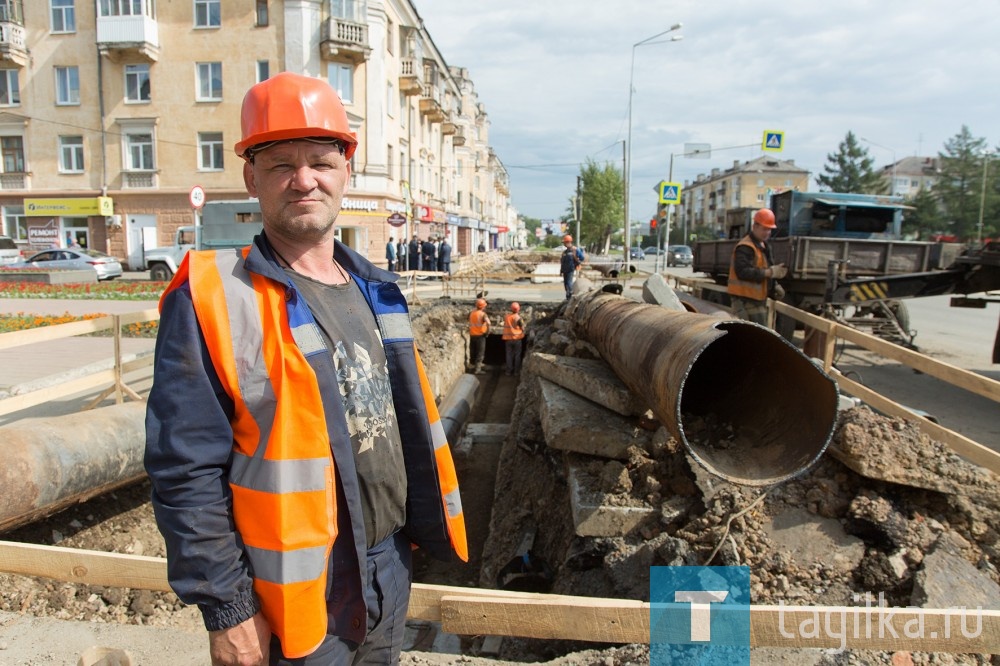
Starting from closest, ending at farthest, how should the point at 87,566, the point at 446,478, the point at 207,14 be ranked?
1. the point at 446,478
2. the point at 87,566
3. the point at 207,14

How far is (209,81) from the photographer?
2691cm

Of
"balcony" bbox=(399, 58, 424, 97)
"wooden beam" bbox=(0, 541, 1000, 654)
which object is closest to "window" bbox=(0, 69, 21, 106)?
"balcony" bbox=(399, 58, 424, 97)

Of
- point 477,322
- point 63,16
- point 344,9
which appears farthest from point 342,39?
point 477,322

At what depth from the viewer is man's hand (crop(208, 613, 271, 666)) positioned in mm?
1346

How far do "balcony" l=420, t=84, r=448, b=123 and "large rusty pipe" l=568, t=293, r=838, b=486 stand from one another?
35.1 metres

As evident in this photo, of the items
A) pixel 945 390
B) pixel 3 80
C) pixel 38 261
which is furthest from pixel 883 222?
pixel 3 80

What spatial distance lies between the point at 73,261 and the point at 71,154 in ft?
31.7

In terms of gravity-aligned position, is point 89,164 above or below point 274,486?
above

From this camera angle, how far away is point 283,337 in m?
1.43

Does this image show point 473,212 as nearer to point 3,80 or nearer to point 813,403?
point 3,80

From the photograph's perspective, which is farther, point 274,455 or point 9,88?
point 9,88

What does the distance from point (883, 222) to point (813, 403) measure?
8697 millimetres

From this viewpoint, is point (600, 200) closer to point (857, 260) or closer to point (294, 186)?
point (857, 260)

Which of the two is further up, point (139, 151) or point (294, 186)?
point (139, 151)
